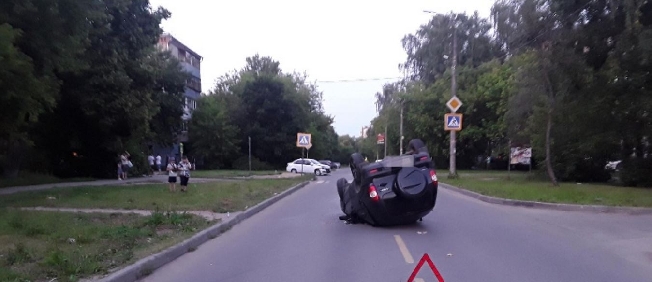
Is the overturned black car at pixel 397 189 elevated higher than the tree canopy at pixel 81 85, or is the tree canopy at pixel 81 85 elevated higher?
the tree canopy at pixel 81 85

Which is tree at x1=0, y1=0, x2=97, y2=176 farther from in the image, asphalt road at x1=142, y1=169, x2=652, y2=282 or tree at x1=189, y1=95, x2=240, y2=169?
tree at x1=189, y1=95, x2=240, y2=169

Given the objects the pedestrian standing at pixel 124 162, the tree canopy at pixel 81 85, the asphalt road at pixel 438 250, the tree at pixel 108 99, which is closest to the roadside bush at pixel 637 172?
the asphalt road at pixel 438 250

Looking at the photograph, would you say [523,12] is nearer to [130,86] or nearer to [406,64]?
[130,86]

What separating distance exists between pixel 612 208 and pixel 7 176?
26.8 meters

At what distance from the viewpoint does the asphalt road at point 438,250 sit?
29.8ft

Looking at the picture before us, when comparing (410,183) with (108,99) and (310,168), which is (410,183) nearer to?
(108,99)

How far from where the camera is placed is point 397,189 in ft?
44.0

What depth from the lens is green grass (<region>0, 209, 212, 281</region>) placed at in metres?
8.36

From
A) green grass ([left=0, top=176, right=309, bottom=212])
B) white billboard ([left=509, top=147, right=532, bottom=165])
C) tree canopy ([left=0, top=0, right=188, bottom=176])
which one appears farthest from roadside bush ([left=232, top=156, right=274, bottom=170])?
green grass ([left=0, top=176, right=309, bottom=212])

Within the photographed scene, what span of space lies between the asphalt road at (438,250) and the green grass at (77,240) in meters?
0.74

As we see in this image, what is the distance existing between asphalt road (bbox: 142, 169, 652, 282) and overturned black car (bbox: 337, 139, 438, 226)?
0.35 metres

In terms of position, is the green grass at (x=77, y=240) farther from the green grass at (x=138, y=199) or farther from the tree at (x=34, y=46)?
the tree at (x=34, y=46)

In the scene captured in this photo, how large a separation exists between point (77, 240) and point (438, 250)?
20.2ft

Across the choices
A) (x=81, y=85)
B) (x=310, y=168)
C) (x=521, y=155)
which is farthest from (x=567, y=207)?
(x=310, y=168)
